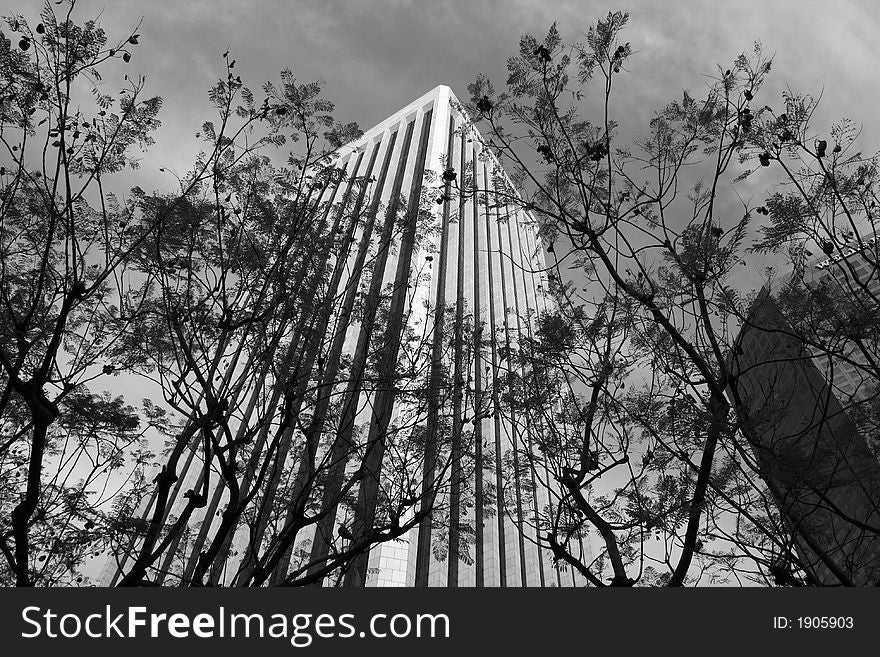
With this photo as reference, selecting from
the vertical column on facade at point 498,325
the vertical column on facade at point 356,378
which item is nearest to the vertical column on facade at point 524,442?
the vertical column on facade at point 498,325

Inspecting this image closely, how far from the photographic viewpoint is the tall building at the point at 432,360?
802cm

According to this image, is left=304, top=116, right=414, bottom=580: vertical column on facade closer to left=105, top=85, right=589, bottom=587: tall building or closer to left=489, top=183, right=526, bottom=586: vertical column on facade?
left=105, top=85, right=589, bottom=587: tall building

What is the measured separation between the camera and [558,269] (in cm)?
634

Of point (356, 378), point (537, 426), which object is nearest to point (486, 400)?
point (356, 378)

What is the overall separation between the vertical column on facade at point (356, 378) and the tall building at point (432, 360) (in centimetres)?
8

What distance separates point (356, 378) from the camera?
9.49 meters

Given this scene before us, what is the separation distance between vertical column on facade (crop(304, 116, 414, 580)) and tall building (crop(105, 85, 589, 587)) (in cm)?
8

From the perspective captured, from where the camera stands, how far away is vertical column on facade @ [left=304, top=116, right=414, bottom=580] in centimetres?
736

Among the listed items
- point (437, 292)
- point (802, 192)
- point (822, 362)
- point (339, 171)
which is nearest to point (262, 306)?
point (339, 171)

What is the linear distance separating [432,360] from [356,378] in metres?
1.76

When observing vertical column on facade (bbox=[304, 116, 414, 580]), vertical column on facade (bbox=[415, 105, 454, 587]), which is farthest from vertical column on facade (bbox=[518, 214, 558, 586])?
vertical column on facade (bbox=[304, 116, 414, 580])

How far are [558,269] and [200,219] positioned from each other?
4361 millimetres

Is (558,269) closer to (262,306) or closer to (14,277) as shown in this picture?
(262,306)

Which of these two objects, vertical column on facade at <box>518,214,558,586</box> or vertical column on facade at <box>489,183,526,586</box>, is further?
vertical column on facade at <box>489,183,526,586</box>
